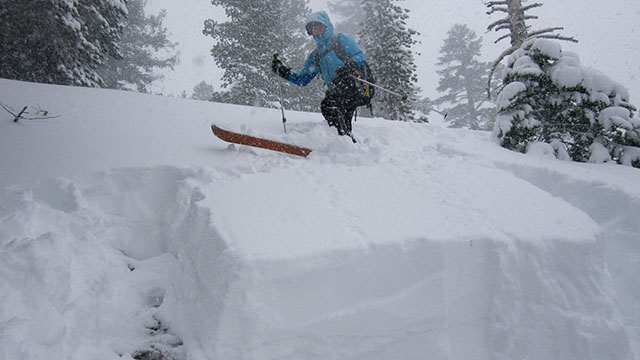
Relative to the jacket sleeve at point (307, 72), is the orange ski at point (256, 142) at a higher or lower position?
lower

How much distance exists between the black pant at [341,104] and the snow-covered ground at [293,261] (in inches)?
65.1

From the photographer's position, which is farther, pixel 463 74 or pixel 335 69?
pixel 463 74

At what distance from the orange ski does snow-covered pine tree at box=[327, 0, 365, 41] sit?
2548 cm

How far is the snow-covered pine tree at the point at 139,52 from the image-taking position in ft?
64.9

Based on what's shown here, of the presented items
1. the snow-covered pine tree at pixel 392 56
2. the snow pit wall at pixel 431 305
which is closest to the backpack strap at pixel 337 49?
the snow pit wall at pixel 431 305

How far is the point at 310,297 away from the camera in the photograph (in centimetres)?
237

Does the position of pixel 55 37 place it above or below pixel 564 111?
above

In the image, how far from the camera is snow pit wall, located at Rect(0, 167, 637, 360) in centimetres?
226

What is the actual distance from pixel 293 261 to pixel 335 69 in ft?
13.2

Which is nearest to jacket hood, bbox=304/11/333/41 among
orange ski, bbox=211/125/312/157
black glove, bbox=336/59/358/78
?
black glove, bbox=336/59/358/78

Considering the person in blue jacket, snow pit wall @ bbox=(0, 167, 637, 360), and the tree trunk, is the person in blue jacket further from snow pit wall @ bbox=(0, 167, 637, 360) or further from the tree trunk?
the tree trunk

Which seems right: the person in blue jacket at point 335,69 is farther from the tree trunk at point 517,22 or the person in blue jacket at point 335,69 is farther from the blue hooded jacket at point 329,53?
the tree trunk at point 517,22

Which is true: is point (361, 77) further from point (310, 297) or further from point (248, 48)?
point (248, 48)

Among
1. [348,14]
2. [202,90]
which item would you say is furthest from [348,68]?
[202,90]
